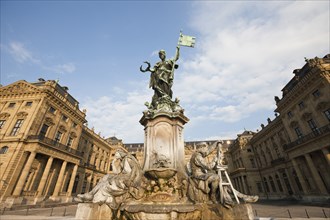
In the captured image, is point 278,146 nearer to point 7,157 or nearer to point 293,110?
point 293,110

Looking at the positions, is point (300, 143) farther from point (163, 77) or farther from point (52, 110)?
point (52, 110)

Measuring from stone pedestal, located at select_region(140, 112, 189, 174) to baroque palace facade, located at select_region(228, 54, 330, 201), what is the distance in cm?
2248

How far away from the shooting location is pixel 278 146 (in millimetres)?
34406

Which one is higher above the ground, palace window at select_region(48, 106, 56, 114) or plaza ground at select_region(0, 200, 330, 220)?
palace window at select_region(48, 106, 56, 114)

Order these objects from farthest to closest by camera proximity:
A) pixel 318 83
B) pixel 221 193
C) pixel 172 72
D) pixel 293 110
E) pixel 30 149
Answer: pixel 293 110, pixel 30 149, pixel 318 83, pixel 172 72, pixel 221 193

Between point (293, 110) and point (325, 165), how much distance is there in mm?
9032

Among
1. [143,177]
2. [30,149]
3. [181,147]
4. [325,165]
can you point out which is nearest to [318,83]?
[325,165]

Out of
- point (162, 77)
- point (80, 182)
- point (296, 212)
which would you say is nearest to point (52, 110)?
point (80, 182)

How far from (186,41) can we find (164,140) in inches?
257

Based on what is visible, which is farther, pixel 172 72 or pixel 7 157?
pixel 7 157

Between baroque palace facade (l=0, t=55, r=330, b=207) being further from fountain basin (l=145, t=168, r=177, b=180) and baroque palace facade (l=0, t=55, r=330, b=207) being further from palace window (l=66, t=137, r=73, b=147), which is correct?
fountain basin (l=145, t=168, r=177, b=180)

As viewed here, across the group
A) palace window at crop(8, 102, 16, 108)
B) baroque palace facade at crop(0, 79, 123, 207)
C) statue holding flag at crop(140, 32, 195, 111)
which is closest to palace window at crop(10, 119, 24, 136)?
baroque palace facade at crop(0, 79, 123, 207)

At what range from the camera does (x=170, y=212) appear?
17.0 feet

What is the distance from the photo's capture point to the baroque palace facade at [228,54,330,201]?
21625mm
